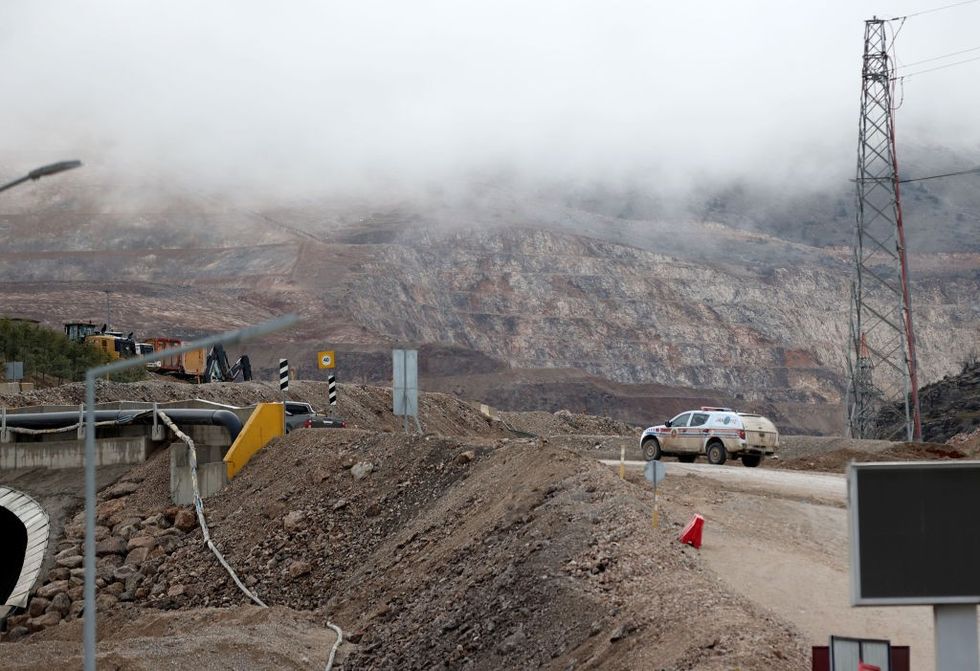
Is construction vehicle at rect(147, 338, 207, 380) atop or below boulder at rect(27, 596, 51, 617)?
atop

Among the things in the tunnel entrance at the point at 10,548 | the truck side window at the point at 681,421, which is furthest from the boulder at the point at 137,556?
the truck side window at the point at 681,421

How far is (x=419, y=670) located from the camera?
1816 centimetres

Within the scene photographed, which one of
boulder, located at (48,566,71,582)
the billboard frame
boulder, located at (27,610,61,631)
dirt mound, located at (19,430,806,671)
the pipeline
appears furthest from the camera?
the pipeline

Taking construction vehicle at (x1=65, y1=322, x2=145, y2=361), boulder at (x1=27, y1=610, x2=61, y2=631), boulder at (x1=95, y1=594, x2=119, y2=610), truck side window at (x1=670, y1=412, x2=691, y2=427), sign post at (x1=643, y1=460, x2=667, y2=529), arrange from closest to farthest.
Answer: sign post at (x1=643, y1=460, x2=667, y2=529) < boulder at (x1=95, y1=594, x2=119, y2=610) < boulder at (x1=27, y1=610, x2=61, y2=631) < truck side window at (x1=670, y1=412, x2=691, y2=427) < construction vehicle at (x1=65, y1=322, x2=145, y2=361)

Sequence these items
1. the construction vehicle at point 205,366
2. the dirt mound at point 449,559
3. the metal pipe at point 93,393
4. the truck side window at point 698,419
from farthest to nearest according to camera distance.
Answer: the construction vehicle at point 205,366 < the truck side window at point 698,419 < the dirt mound at point 449,559 < the metal pipe at point 93,393

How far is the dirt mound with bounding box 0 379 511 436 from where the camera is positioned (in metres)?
49.6

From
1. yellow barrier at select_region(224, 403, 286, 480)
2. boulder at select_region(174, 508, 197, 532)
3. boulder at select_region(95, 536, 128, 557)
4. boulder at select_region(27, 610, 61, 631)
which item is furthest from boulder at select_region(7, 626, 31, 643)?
yellow barrier at select_region(224, 403, 286, 480)

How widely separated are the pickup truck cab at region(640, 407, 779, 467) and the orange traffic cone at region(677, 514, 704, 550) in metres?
14.0

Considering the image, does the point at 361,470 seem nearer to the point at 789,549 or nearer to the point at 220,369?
the point at 789,549

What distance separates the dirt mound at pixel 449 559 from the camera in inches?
621

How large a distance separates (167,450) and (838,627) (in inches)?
783

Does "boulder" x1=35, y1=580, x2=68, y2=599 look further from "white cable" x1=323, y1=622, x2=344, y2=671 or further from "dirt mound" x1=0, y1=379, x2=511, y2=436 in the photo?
"dirt mound" x1=0, y1=379, x2=511, y2=436

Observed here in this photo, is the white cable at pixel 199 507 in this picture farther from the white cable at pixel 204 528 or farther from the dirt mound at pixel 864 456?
the dirt mound at pixel 864 456

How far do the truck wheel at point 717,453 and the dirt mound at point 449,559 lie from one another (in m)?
9.32
